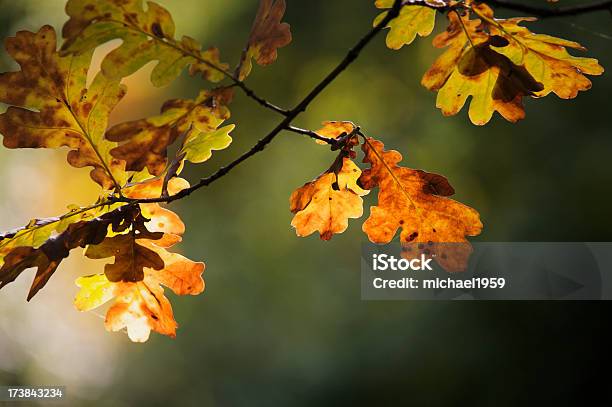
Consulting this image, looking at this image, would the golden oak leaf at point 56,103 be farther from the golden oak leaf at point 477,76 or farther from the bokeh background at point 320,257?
the bokeh background at point 320,257

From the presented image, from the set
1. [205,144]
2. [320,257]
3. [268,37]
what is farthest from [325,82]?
[320,257]

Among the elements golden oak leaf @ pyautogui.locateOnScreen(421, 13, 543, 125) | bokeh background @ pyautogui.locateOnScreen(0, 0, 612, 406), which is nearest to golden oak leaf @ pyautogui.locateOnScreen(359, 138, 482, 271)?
golden oak leaf @ pyautogui.locateOnScreen(421, 13, 543, 125)

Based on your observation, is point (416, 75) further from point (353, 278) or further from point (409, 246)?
point (409, 246)

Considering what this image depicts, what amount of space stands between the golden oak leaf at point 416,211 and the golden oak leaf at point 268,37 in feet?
0.72

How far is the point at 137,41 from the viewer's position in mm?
726

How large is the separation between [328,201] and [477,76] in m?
0.30

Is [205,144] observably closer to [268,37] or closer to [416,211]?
[268,37]

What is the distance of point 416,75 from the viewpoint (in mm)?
5453

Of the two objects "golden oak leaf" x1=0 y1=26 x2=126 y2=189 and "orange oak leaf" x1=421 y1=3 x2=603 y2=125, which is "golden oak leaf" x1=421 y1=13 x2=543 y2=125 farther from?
"golden oak leaf" x1=0 y1=26 x2=126 y2=189

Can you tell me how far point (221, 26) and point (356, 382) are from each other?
3.63 metres

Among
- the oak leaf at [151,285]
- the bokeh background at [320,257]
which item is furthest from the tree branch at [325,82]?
the bokeh background at [320,257]

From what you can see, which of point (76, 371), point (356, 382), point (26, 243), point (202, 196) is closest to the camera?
point (26, 243)

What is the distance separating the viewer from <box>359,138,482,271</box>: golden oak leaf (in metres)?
0.91

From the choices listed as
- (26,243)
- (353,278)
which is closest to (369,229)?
(26,243)
